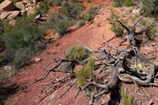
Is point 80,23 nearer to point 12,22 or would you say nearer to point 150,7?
point 150,7

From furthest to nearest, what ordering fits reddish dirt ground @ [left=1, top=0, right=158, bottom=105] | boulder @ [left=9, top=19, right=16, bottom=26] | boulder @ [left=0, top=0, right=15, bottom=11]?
boulder @ [left=0, top=0, right=15, bottom=11] < boulder @ [left=9, top=19, right=16, bottom=26] < reddish dirt ground @ [left=1, top=0, right=158, bottom=105]

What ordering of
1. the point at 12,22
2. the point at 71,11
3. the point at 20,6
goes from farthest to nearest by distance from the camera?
the point at 20,6 → the point at 12,22 → the point at 71,11

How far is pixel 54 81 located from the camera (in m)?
6.16

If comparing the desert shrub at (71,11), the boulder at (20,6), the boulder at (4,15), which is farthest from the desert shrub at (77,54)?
the boulder at (20,6)

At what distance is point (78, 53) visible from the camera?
23.2ft

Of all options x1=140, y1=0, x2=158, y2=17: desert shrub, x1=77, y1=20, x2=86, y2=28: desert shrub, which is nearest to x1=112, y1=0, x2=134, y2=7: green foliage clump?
x1=140, y1=0, x2=158, y2=17: desert shrub

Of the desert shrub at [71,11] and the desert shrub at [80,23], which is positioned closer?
the desert shrub at [80,23]

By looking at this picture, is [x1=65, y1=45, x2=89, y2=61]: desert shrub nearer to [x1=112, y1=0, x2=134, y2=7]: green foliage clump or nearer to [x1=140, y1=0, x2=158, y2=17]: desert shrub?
[x1=140, y1=0, x2=158, y2=17]: desert shrub

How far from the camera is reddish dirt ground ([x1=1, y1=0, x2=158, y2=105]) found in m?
4.31

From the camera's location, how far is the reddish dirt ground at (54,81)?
4312 millimetres

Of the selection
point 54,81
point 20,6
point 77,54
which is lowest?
point 54,81

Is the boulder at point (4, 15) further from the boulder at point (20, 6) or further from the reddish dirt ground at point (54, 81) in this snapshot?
the reddish dirt ground at point (54, 81)

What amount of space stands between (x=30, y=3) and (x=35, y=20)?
728 centimetres

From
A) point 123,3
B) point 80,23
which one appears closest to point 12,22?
point 80,23
